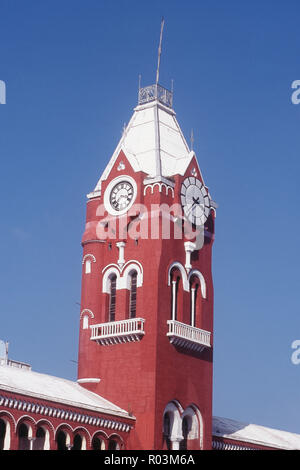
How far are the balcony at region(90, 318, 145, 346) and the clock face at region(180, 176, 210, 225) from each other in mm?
8728

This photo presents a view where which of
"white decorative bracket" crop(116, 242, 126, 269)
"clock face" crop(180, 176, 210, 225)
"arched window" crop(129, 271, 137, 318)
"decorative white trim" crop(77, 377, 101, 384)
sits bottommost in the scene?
"decorative white trim" crop(77, 377, 101, 384)

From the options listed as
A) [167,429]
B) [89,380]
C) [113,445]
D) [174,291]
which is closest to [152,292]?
[174,291]

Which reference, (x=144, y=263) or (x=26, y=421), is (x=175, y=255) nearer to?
(x=144, y=263)

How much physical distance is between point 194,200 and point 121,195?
5.17m

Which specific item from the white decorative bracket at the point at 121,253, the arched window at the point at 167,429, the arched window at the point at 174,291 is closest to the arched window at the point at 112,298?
the white decorative bracket at the point at 121,253

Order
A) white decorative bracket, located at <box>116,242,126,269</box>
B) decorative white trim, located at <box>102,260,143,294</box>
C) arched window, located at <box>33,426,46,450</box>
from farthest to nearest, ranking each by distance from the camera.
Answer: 1. white decorative bracket, located at <box>116,242,126,269</box>
2. decorative white trim, located at <box>102,260,143,294</box>
3. arched window, located at <box>33,426,46,450</box>

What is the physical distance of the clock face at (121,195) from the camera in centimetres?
6109

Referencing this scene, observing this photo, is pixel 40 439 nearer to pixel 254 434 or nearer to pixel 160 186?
pixel 160 186

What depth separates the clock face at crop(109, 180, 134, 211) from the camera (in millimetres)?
61088

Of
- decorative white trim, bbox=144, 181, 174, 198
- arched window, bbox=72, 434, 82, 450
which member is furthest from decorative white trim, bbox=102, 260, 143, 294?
arched window, bbox=72, 434, 82, 450

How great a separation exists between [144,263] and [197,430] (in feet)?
38.6

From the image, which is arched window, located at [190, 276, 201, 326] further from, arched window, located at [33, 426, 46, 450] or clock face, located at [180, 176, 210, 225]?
arched window, located at [33, 426, 46, 450]

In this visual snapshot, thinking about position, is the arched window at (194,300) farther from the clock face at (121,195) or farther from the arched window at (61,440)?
the arched window at (61,440)
